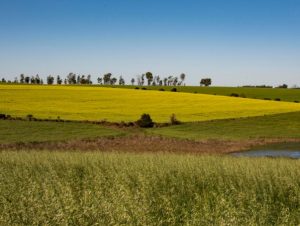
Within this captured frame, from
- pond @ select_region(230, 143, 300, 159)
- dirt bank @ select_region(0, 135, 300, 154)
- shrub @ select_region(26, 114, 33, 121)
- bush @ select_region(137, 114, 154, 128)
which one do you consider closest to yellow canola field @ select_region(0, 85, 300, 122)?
shrub @ select_region(26, 114, 33, 121)

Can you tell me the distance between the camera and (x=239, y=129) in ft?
159

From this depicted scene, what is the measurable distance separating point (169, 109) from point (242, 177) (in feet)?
172

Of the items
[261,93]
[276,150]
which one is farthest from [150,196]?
[261,93]

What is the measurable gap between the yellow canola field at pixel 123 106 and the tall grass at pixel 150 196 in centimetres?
4100

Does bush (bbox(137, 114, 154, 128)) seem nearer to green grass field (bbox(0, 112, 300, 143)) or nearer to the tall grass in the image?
green grass field (bbox(0, 112, 300, 143))

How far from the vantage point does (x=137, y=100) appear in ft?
239

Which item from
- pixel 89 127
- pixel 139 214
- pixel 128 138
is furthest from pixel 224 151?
pixel 139 214

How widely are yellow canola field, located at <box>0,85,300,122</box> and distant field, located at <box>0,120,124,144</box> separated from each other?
581cm

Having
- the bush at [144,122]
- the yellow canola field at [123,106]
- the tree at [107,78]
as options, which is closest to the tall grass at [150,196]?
the bush at [144,122]

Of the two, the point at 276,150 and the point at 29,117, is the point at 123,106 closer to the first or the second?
the point at 29,117

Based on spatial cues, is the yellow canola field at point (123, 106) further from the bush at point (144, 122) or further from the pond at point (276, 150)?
the pond at point (276, 150)

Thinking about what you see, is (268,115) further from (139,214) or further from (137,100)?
(139,214)

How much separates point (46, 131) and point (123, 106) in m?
22.9

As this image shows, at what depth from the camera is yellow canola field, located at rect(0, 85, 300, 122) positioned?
2174 inches
